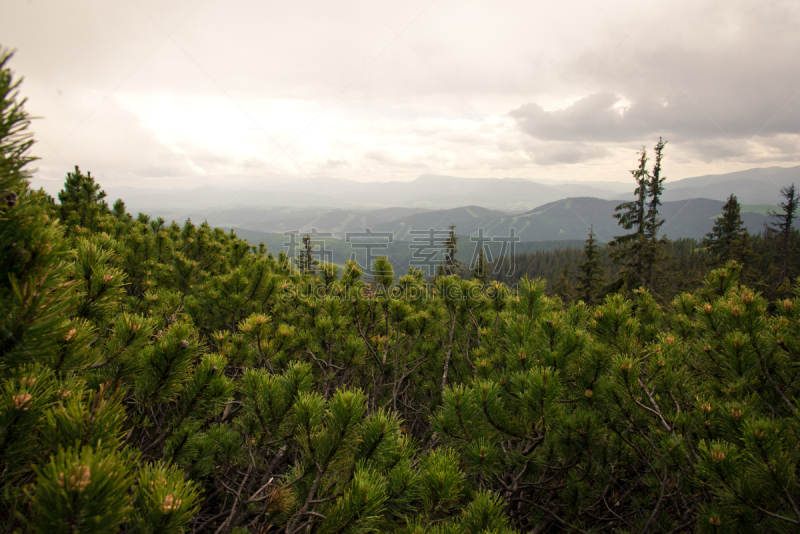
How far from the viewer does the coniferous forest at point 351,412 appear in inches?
39.4

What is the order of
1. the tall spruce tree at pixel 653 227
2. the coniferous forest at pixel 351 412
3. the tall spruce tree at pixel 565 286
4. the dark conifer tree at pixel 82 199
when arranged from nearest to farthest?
the coniferous forest at pixel 351 412, the dark conifer tree at pixel 82 199, the tall spruce tree at pixel 653 227, the tall spruce tree at pixel 565 286

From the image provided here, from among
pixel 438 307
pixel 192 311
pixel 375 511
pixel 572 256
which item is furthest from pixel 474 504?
pixel 572 256

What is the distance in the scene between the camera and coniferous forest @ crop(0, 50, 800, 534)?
1001mm

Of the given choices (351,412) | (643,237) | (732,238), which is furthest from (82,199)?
(732,238)

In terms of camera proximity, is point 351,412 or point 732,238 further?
point 732,238

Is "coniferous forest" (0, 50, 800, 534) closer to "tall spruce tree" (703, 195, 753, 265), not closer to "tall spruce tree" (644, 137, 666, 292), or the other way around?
"tall spruce tree" (644, 137, 666, 292)

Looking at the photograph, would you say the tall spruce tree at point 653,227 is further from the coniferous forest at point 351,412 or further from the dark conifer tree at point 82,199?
the dark conifer tree at point 82,199

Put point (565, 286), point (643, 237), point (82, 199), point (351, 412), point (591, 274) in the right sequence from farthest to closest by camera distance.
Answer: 1. point (565, 286)
2. point (591, 274)
3. point (643, 237)
4. point (82, 199)
5. point (351, 412)

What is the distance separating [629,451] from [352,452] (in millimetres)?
2391

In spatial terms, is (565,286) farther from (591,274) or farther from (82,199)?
(82,199)

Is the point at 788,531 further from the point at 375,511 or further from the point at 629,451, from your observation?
the point at 375,511

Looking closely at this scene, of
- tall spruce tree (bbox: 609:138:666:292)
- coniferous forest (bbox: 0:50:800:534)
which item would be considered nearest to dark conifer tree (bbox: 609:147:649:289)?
tall spruce tree (bbox: 609:138:666:292)

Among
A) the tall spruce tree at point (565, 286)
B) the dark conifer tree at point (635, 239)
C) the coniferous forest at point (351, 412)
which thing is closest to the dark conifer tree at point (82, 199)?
the coniferous forest at point (351, 412)

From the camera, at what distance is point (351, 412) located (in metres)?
1.62
